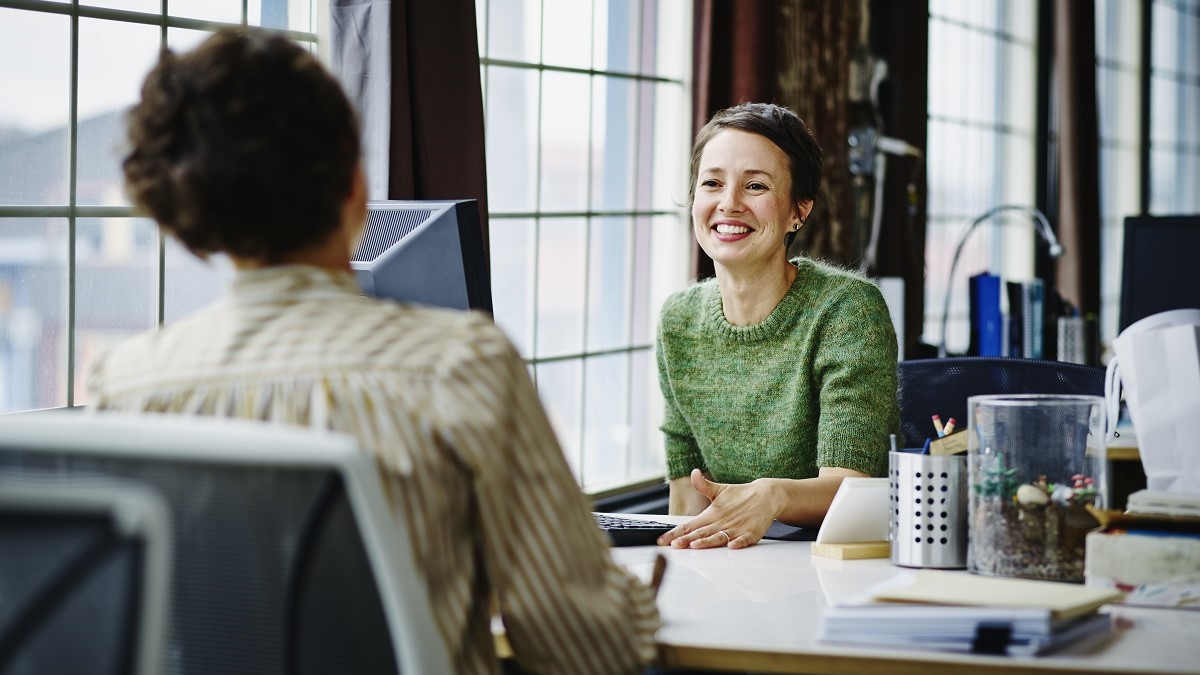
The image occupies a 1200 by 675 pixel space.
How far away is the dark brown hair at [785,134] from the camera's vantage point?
229cm

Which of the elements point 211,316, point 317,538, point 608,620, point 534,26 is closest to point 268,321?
point 211,316

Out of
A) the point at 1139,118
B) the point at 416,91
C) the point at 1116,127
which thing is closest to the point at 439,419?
the point at 416,91

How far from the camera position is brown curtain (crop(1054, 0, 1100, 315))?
570cm

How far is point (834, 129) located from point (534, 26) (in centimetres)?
127

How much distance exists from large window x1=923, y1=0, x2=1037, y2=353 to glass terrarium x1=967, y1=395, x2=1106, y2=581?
11.8 feet

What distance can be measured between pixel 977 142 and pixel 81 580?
5335 millimetres

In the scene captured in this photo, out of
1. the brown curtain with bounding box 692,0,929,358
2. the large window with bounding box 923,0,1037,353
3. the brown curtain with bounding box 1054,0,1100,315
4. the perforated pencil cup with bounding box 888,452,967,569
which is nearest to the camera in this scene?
the perforated pencil cup with bounding box 888,452,967,569

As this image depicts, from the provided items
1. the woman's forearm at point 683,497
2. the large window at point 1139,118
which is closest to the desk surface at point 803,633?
the woman's forearm at point 683,497

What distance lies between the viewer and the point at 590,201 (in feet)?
11.4

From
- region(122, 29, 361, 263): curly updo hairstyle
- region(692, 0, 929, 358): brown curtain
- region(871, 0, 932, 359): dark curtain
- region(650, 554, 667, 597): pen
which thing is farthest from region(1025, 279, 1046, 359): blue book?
region(122, 29, 361, 263): curly updo hairstyle

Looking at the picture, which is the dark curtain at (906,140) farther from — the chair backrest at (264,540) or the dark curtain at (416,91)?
the chair backrest at (264,540)

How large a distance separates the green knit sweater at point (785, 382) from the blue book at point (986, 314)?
5.88 feet

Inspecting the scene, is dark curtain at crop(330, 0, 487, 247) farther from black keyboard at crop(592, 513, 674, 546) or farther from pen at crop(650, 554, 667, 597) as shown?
pen at crop(650, 554, 667, 597)

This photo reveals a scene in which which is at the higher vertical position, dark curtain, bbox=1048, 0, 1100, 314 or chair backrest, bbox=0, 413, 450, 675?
dark curtain, bbox=1048, 0, 1100, 314
